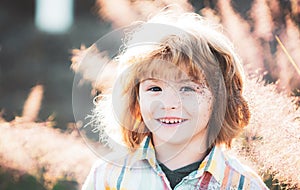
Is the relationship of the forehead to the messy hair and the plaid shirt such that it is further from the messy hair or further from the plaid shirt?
the plaid shirt

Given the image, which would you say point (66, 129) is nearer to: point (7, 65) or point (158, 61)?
point (7, 65)

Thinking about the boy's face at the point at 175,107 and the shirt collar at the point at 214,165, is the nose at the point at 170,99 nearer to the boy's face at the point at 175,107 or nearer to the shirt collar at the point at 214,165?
the boy's face at the point at 175,107

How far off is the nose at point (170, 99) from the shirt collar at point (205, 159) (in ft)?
0.36

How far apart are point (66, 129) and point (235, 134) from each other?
59 centimetres

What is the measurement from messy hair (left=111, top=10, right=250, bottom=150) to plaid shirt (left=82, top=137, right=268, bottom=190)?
1.7 inches

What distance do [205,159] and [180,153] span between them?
0.05 meters

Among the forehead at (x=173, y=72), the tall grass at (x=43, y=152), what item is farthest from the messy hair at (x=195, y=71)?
the tall grass at (x=43, y=152)

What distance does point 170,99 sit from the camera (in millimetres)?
1173

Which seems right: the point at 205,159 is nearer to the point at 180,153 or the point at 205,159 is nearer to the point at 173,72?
the point at 180,153

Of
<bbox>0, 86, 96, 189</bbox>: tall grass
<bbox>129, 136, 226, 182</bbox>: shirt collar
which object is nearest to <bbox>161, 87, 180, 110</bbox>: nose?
<bbox>129, 136, 226, 182</bbox>: shirt collar

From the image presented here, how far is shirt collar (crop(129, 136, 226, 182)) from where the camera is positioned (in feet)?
3.95

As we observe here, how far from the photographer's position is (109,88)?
55.4 inches

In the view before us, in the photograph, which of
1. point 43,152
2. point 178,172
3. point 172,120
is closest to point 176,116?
point 172,120

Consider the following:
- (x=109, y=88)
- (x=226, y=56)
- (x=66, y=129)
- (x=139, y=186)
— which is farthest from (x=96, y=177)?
(x=66, y=129)
